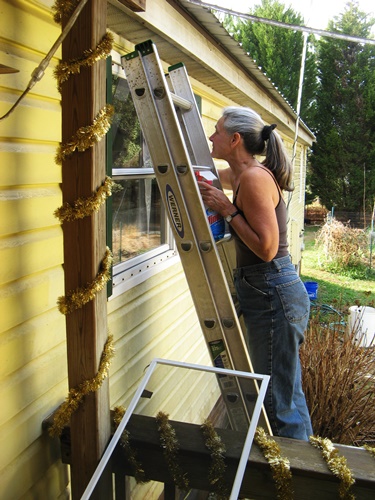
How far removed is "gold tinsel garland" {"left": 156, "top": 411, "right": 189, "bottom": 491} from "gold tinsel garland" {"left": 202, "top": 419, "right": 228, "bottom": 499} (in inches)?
5.0

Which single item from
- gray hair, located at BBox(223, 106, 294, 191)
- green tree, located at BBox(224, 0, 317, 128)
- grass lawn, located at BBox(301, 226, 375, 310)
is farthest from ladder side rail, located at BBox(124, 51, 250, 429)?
green tree, located at BBox(224, 0, 317, 128)

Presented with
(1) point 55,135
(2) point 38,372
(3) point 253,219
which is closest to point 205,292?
(3) point 253,219

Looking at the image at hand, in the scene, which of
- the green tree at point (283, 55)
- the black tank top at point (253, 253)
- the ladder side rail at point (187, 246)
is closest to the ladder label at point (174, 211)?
the ladder side rail at point (187, 246)

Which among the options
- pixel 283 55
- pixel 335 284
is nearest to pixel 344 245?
pixel 335 284

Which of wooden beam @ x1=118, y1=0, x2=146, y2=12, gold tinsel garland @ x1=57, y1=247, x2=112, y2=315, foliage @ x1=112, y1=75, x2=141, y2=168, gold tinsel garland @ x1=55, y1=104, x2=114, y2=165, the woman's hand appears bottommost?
gold tinsel garland @ x1=57, y1=247, x2=112, y2=315

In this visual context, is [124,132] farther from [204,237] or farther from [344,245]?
[344,245]

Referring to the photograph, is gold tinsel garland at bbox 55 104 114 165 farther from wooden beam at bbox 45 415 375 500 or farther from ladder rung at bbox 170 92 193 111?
wooden beam at bbox 45 415 375 500

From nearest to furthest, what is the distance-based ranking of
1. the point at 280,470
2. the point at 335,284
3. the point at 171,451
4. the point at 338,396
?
the point at 280,470, the point at 171,451, the point at 338,396, the point at 335,284

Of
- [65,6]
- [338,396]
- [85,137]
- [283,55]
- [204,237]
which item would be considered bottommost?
[338,396]

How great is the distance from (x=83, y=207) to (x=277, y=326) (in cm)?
133

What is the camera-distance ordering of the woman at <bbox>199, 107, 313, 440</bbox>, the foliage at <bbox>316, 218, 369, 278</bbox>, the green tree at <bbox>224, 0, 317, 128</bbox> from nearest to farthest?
the woman at <bbox>199, 107, 313, 440</bbox>, the foliage at <bbox>316, 218, 369, 278</bbox>, the green tree at <bbox>224, 0, 317, 128</bbox>

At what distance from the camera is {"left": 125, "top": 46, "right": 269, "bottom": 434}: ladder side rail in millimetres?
2031

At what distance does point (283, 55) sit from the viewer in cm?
2322

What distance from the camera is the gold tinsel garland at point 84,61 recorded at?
5.11ft
